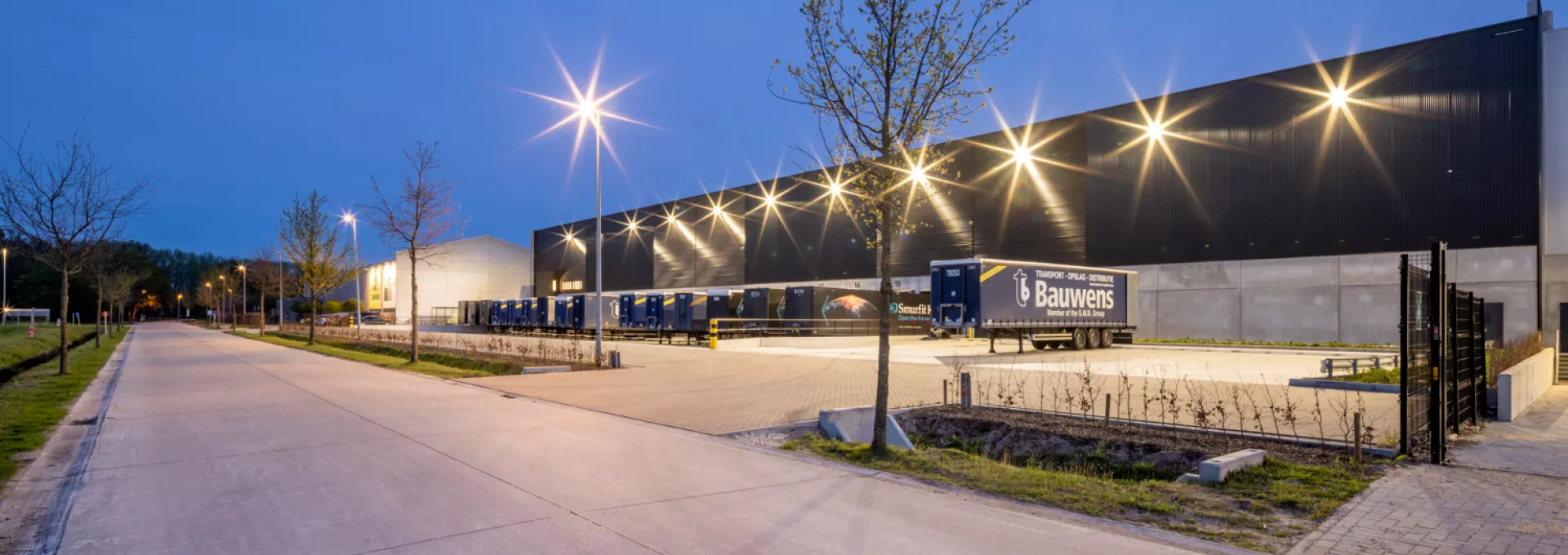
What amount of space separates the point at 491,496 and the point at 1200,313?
1422 inches

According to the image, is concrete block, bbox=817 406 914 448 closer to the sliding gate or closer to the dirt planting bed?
the dirt planting bed

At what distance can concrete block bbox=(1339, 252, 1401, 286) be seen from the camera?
29906mm

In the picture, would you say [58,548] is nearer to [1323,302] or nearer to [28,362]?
[28,362]

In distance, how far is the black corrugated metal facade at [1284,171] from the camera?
1110 inches

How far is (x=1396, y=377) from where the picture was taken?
15094mm

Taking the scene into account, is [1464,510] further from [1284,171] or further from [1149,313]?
[1149,313]

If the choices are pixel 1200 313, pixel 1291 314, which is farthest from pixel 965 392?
pixel 1200 313

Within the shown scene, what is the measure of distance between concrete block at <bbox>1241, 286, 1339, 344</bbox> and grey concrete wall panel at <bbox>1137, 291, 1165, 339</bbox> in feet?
12.2

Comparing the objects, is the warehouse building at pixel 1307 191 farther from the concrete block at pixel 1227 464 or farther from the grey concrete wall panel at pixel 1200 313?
the concrete block at pixel 1227 464

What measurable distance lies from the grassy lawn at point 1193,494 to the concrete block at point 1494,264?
29293 mm

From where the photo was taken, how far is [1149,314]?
3725 cm

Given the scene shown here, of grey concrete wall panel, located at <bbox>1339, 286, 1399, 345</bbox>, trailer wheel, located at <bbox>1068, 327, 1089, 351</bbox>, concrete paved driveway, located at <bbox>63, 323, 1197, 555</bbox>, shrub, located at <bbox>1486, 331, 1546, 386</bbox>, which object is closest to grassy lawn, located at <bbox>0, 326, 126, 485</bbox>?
concrete paved driveway, located at <bbox>63, 323, 1197, 555</bbox>

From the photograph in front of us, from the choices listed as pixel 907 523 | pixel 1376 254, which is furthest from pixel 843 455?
pixel 1376 254

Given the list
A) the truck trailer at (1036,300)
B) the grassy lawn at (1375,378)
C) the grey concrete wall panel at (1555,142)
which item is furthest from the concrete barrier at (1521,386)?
the grey concrete wall panel at (1555,142)
